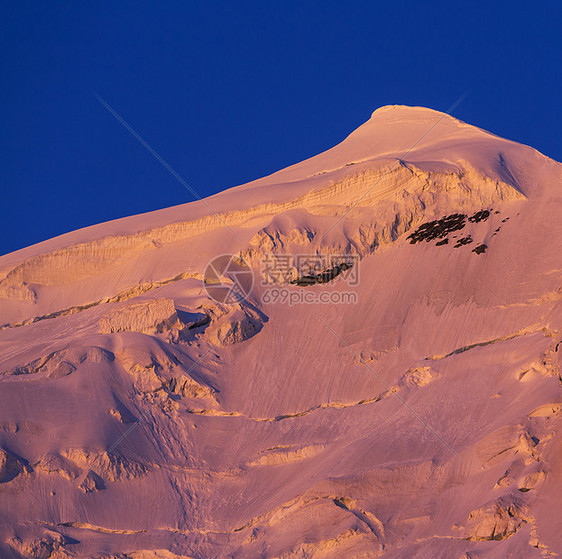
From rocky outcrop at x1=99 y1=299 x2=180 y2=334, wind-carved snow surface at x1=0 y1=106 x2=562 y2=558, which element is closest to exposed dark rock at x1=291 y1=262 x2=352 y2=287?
wind-carved snow surface at x1=0 y1=106 x2=562 y2=558

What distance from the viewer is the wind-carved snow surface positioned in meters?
21.5

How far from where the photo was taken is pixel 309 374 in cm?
2725

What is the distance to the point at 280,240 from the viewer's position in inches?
1223

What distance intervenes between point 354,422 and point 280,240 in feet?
27.0

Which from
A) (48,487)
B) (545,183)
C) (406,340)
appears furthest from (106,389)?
(545,183)

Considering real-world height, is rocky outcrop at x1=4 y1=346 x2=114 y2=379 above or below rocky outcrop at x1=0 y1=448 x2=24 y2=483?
above

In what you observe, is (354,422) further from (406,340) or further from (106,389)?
(106,389)

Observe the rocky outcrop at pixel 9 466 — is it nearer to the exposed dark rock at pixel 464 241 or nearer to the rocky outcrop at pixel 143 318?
the rocky outcrop at pixel 143 318

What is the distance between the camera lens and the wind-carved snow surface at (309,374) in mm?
21484

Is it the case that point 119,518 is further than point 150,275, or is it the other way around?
point 150,275

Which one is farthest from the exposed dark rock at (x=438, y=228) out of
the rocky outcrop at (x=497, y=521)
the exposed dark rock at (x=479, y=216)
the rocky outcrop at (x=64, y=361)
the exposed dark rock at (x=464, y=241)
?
the rocky outcrop at (x=497, y=521)

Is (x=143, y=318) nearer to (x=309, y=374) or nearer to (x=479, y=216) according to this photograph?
(x=309, y=374)

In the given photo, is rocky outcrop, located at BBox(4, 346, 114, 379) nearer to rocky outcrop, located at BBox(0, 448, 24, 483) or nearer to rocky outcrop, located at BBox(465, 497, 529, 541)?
rocky outcrop, located at BBox(0, 448, 24, 483)

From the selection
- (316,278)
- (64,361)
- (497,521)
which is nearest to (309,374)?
(316,278)
